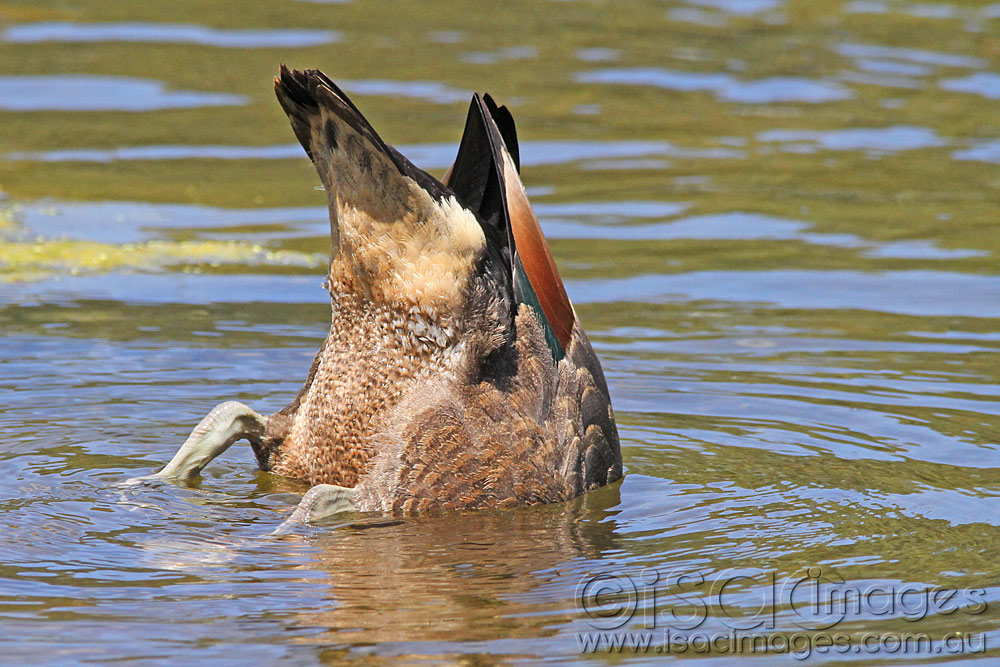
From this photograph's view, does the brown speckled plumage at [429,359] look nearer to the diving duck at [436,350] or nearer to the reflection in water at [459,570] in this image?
the diving duck at [436,350]

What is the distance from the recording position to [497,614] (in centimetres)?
497

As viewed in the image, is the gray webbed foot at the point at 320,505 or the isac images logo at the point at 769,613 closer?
the isac images logo at the point at 769,613

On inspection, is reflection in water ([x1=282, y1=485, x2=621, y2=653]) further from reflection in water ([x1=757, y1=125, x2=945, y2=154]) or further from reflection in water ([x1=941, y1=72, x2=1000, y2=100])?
reflection in water ([x1=941, y1=72, x2=1000, y2=100])

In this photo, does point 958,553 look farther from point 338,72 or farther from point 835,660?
point 338,72

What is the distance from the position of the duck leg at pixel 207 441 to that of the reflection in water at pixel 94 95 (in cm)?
808

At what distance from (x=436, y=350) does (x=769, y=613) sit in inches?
68.4

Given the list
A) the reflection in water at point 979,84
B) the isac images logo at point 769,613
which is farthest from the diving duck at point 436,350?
the reflection in water at point 979,84

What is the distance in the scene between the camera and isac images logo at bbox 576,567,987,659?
4770mm

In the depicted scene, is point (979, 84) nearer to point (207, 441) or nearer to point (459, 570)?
point (207, 441)

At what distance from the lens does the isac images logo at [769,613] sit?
4.77 meters

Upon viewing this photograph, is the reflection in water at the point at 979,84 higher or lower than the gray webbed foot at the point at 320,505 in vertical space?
higher

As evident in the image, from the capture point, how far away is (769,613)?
4.99m

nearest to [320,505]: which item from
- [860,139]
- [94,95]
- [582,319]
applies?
[582,319]

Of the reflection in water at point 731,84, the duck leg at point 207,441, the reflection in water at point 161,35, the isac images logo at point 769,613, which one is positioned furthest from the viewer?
the reflection in water at point 161,35
